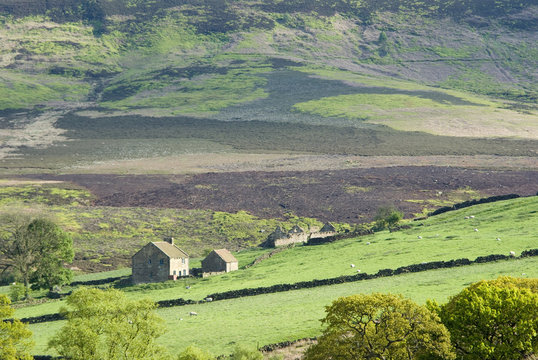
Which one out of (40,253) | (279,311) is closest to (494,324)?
(279,311)

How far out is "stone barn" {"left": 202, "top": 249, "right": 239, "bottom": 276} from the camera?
94562 mm

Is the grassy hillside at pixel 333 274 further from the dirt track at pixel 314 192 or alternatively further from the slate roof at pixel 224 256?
the dirt track at pixel 314 192

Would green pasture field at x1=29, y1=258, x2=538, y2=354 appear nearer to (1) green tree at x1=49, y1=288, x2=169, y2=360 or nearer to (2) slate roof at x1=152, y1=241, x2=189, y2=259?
(1) green tree at x1=49, y1=288, x2=169, y2=360

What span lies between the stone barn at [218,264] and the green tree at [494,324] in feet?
169

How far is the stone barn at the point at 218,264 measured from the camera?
94.6 meters

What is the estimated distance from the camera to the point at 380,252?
89.4 metres

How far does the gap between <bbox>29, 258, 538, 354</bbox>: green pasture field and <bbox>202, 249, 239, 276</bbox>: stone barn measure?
1928 cm

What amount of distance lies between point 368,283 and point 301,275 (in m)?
11.0

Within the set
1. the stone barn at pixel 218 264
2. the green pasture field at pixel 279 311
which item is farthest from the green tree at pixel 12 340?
the stone barn at pixel 218 264

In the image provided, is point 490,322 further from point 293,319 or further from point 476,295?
point 293,319

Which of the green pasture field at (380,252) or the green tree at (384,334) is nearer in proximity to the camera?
the green tree at (384,334)

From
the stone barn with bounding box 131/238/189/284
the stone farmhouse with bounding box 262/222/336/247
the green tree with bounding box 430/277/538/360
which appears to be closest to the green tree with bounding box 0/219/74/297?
the stone barn with bounding box 131/238/189/284

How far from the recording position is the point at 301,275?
269 feet

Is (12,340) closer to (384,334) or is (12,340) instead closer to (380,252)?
(384,334)
